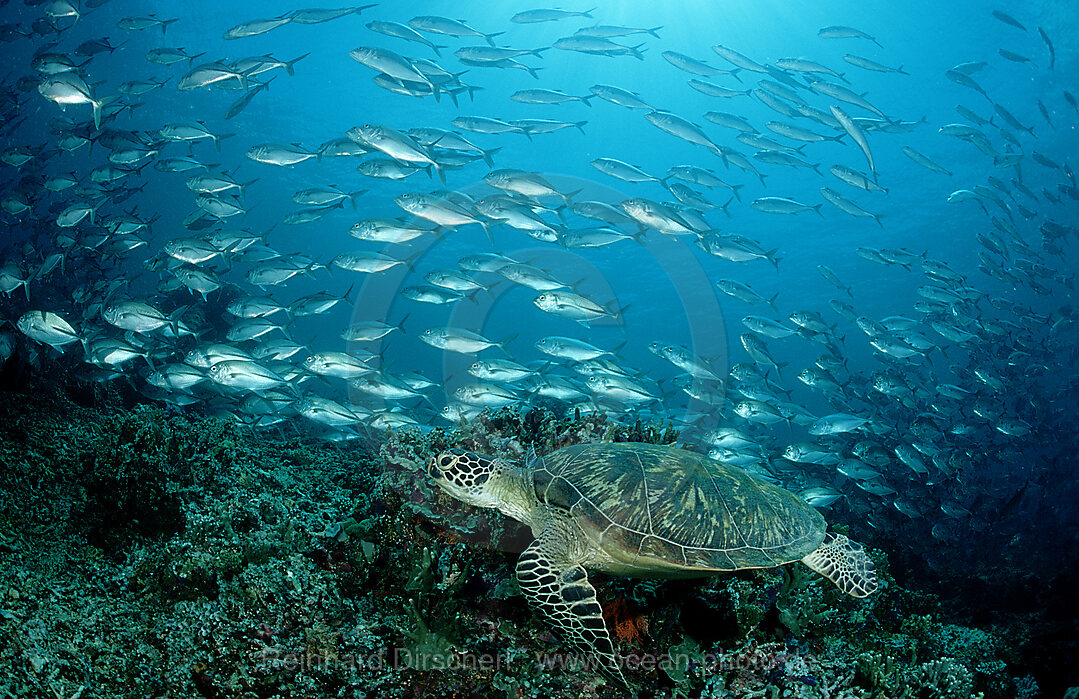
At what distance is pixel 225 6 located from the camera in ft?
78.5

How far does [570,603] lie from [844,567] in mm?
2231

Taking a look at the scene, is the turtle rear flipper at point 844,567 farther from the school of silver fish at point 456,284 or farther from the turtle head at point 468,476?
the school of silver fish at point 456,284

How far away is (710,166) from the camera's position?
3947 cm

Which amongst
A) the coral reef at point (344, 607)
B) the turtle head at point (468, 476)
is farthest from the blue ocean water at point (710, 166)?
the turtle head at point (468, 476)

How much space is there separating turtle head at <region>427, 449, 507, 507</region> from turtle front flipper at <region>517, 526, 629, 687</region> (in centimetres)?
50

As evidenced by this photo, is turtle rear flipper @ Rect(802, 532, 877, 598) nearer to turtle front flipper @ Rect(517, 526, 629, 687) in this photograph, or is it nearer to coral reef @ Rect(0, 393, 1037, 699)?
coral reef @ Rect(0, 393, 1037, 699)

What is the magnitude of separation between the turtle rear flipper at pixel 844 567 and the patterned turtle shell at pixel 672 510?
245 mm

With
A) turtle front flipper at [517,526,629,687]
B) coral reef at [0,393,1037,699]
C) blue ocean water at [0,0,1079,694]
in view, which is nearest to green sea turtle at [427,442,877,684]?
turtle front flipper at [517,526,629,687]

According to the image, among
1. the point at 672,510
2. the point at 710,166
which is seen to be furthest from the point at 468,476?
the point at 710,166

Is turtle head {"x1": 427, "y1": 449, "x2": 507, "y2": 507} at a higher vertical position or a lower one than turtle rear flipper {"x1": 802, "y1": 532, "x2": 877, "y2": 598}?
higher

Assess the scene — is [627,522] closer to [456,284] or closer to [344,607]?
[344,607]

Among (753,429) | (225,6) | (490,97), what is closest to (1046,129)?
(753,429)

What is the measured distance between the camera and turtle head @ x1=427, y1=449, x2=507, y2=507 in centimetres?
275

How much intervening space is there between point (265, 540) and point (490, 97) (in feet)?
116
